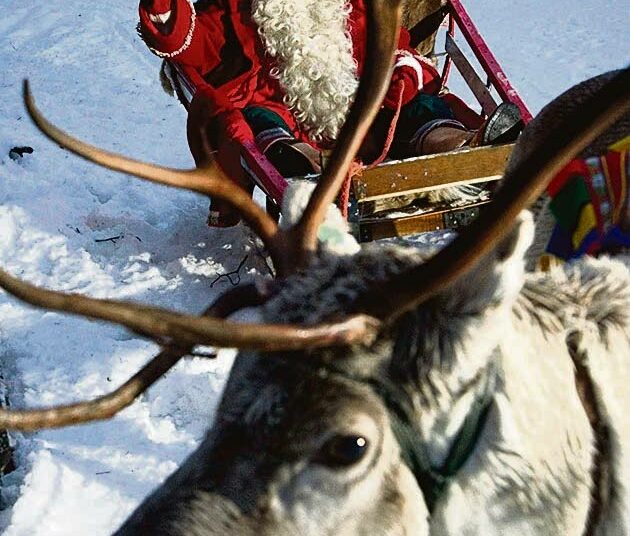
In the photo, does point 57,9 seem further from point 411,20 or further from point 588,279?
point 588,279

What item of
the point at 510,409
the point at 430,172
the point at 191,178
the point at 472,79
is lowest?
the point at 472,79

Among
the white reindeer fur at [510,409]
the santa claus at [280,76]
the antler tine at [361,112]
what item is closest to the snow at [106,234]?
the santa claus at [280,76]

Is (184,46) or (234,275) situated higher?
(184,46)

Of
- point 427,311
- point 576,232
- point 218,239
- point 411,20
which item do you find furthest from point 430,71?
point 427,311

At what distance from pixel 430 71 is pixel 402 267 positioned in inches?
170

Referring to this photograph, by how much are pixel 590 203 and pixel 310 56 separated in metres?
2.91

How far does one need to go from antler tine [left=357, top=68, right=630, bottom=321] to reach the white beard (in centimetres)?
381

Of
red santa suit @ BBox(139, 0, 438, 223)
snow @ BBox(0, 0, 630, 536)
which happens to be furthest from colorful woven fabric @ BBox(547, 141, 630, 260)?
red santa suit @ BBox(139, 0, 438, 223)

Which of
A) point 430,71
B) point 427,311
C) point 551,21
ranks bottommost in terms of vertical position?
point 551,21

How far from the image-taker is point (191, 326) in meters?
1.18

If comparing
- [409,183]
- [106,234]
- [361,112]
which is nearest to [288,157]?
[409,183]

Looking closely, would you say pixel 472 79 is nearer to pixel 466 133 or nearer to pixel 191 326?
pixel 466 133

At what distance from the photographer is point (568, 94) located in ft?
10.8

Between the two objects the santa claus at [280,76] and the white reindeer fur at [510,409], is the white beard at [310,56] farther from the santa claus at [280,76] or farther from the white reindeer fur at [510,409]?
the white reindeer fur at [510,409]
